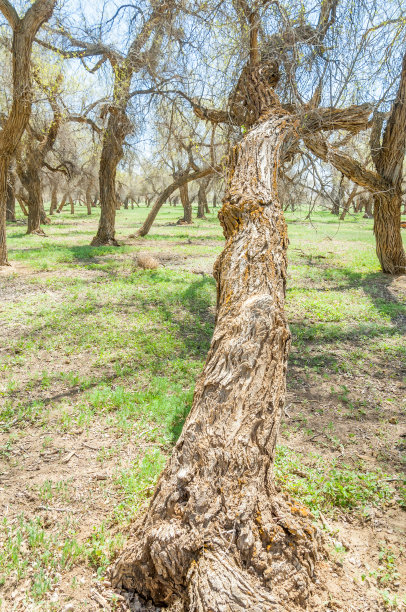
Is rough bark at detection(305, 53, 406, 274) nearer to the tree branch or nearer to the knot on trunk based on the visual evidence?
the tree branch

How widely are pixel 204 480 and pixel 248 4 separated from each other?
7082 millimetres

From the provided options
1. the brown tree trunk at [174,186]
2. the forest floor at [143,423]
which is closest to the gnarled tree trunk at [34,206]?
A: the brown tree trunk at [174,186]

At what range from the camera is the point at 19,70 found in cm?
834

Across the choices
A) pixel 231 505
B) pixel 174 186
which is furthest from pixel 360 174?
pixel 231 505

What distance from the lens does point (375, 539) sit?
2.52 m

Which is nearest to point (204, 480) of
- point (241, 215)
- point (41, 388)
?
point (241, 215)

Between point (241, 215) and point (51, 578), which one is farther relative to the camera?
point (241, 215)

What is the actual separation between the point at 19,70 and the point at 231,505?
9.66 meters

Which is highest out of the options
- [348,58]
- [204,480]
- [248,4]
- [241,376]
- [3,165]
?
[248,4]

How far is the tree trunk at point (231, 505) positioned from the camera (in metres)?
1.69

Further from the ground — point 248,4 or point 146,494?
point 248,4

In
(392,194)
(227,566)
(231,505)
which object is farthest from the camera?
(392,194)

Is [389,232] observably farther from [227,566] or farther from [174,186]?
[227,566]

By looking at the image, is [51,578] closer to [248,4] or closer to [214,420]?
[214,420]
